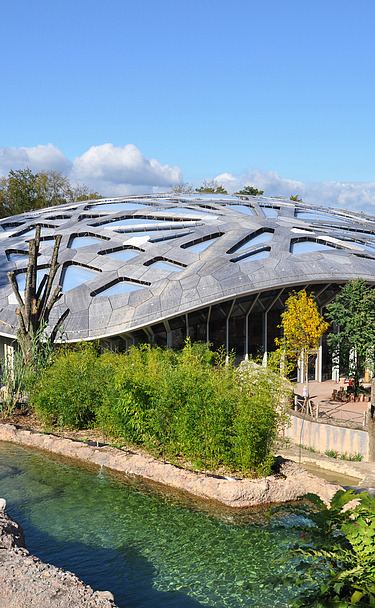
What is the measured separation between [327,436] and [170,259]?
11.9 metres

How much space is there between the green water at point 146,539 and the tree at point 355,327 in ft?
40.8

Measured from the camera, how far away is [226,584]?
8.19m

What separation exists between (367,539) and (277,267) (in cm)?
2030

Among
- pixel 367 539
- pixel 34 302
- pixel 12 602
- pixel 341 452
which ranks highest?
pixel 34 302

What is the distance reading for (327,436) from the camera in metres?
17.1

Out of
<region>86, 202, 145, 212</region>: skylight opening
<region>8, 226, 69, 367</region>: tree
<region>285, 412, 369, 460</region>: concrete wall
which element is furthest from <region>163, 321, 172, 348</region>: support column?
<region>86, 202, 145, 212</region>: skylight opening

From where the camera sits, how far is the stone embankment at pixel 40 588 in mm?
6320

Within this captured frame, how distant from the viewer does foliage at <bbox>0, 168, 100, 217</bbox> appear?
231 feet

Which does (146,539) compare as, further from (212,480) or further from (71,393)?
(71,393)

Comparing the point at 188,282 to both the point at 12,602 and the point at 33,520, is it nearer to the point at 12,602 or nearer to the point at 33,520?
the point at 33,520

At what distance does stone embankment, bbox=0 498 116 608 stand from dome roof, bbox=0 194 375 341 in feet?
51.7

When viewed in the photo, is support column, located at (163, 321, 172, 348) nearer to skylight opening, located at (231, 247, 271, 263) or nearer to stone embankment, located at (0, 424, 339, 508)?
skylight opening, located at (231, 247, 271, 263)

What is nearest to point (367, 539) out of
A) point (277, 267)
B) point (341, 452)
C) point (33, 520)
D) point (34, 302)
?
point (33, 520)

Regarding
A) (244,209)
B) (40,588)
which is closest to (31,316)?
(40,588)
